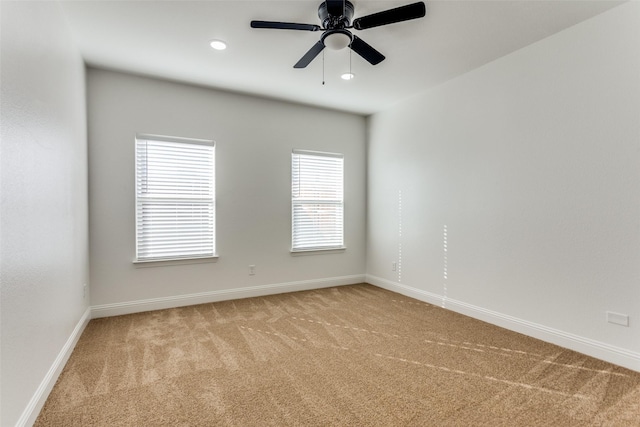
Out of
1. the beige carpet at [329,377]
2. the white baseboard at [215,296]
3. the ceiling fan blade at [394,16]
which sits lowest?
the beige carpet at [329,377]

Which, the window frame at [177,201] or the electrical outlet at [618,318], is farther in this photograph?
the window frame at [177,201]

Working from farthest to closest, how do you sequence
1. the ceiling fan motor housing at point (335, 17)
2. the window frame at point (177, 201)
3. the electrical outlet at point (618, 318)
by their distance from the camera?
the window frame at point (177, 201) → the electrical outlet at point (618, 318) → the ceiling fan motor housing at point (335, 17)

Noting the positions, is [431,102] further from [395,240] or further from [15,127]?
[15,127]

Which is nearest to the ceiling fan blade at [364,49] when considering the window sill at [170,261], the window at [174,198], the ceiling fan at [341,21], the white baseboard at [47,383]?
the ceiling fan at [341,21]

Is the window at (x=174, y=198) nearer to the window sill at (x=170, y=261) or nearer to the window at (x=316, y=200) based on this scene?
the window sill at (x=170, y=261)

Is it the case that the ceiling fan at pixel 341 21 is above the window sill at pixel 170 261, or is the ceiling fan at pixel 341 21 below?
above

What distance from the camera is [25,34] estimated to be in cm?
182

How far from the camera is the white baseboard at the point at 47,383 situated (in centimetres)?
172

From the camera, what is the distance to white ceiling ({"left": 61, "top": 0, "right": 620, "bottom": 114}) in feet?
8.07

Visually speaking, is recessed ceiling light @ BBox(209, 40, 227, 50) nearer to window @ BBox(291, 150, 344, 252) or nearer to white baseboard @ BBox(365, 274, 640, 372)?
window @ BBox(291, 150, 344, 252)

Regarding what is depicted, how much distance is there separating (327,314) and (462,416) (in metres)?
1.95

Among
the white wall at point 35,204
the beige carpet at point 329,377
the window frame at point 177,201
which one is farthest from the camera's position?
the window frame at point 177,201

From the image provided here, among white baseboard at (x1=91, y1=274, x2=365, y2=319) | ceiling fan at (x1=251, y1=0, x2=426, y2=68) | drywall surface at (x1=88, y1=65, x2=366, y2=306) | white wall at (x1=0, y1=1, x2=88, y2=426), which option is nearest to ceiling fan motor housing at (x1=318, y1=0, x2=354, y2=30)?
ceiling fan at (x1=251, y1=0, x2=426, y2=68)

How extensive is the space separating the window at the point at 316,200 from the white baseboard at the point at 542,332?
151 centimetres
